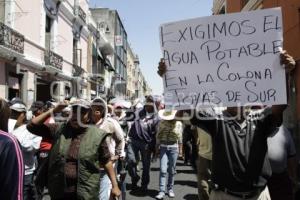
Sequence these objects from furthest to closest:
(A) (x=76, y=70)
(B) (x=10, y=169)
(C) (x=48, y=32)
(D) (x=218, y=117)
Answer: (A) (x=76, y=70)
(C) (x=48, y=32)
(D) (x=218, y=117)
(B) (x=10, y=169)

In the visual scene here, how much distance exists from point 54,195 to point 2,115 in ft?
5.47

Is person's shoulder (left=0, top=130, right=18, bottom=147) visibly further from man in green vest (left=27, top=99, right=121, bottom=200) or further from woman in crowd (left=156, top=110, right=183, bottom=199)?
woman in crowd (left=156, top=110, right=183, bottom=199)

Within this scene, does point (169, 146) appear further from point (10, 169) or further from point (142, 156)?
point (10, 169)

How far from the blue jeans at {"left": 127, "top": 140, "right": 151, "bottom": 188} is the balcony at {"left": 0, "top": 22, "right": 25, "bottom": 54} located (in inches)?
318

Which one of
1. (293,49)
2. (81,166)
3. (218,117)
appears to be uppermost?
(293,49)

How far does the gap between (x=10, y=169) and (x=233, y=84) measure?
198cm

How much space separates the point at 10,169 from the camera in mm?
2367

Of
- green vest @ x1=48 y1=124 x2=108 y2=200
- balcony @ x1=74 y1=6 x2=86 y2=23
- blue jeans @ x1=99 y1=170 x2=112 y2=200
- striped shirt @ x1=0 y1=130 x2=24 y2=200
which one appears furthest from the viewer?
balcony @ x1=74 y1=6 x2=86 y2=23

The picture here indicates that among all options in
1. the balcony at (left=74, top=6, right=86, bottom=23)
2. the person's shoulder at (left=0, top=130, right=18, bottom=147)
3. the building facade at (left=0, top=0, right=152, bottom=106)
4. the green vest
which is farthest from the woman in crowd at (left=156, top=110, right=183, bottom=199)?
the balcony at (left=74, top=6, right=86, bottom=23)

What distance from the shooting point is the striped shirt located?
235 centimetres

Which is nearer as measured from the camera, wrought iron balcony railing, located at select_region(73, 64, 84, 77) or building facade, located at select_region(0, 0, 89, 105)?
building facade, located at select_region(0, 0, 89, 105)

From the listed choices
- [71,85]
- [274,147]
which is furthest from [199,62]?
[71,85]

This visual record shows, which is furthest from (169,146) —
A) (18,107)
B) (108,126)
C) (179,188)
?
(18,107)

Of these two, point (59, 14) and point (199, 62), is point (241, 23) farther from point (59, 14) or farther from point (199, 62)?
point (59, 14)
